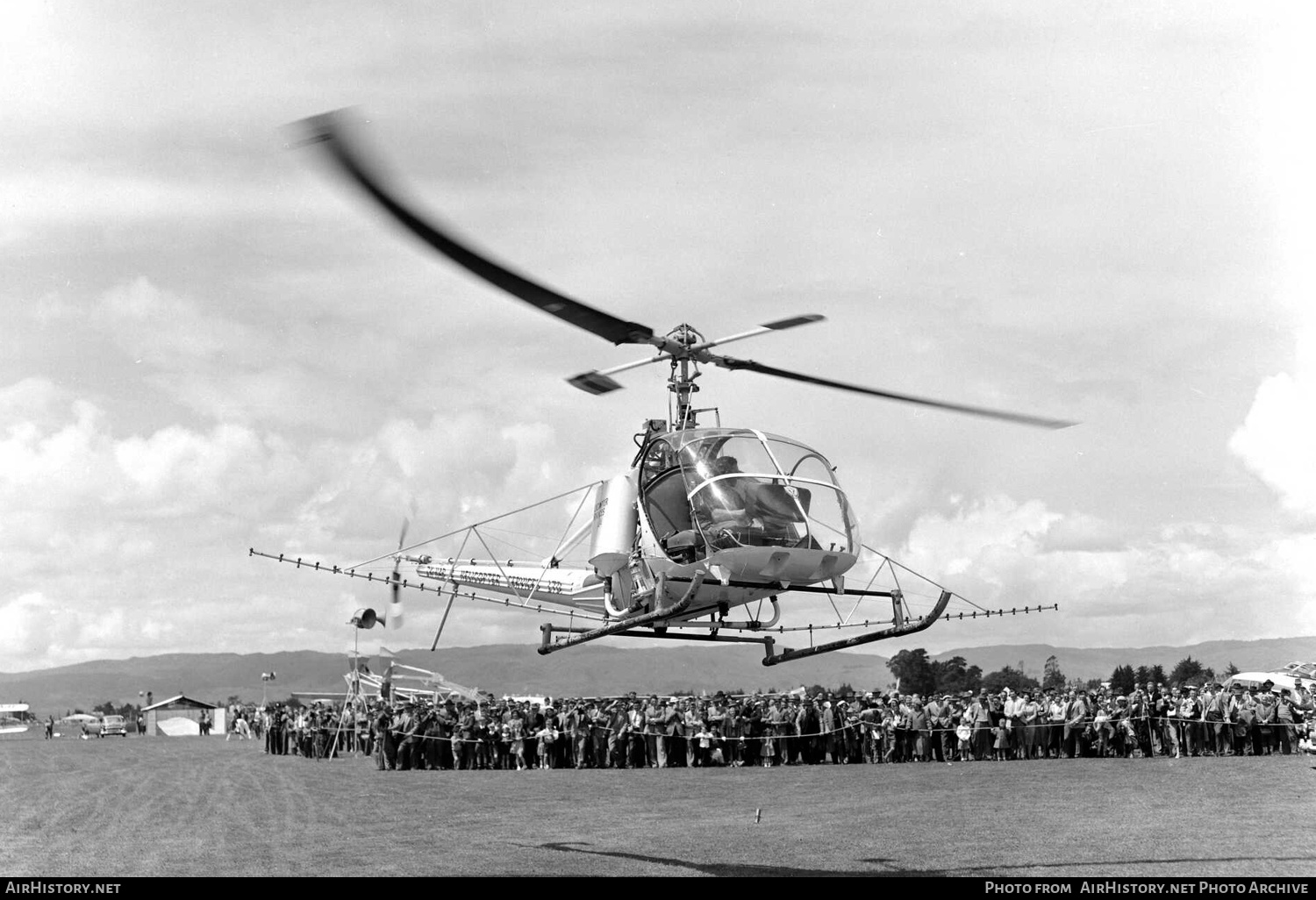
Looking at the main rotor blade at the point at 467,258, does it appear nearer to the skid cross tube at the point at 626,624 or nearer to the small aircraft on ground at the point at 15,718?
the skid cross tube at the point at 626,624

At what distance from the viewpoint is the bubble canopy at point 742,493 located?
13609 mm

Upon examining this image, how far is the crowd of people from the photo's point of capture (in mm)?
29672

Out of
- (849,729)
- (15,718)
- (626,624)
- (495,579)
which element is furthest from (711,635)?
(15,718)

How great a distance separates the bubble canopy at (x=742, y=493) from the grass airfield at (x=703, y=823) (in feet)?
12.6

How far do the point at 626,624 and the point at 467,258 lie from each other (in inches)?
221

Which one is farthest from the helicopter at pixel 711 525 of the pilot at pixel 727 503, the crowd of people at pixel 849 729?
the crowd of people at pixel 849 729

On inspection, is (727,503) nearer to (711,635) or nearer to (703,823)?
(711,635)

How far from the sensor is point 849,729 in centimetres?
3222

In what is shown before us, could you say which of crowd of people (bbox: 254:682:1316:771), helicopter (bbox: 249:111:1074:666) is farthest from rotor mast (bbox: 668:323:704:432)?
crowd of people (bbox: 254:682:1316:771)
